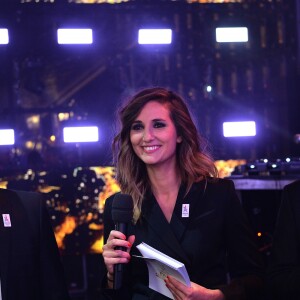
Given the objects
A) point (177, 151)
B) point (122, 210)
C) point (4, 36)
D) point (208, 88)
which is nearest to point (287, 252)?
point (122, 210)

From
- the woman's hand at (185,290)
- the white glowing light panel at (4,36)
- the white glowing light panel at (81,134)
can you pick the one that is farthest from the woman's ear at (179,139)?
the white glowing light panel at (4,36)

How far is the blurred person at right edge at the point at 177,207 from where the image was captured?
2479mm

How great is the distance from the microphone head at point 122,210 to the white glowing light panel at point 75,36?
177 inches

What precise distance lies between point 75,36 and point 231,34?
1.79m

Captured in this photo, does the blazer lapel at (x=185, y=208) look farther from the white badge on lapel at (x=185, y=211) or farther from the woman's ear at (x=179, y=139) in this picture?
the woman's ear at (x=179, y=139)

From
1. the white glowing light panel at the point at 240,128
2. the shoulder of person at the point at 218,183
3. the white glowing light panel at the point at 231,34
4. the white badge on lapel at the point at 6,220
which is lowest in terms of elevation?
the white badge on lapel at the point at 6,220

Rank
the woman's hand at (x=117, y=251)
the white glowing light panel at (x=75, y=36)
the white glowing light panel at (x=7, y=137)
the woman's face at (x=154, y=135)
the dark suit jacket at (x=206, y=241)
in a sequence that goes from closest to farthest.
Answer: the woman's hand at (x=117, y=251)
the dark suit jacket at (x=206, y=241)
the woman's face at (x=154, y=135)
the white glowing light panel at (x=7, y=137)
the white glowing light panel at (x=75, y=36)

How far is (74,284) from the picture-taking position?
21.5ft

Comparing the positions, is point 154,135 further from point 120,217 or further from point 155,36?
point 155,36

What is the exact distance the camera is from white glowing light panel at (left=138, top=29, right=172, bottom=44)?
662 centimetres

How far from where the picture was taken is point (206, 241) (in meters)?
2.51

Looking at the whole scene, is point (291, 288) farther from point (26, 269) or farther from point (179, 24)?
point (179, 24)

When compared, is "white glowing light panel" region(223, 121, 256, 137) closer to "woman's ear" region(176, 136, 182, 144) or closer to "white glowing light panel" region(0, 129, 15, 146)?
"white glowing light panel" region(0, 129, 15, 146)

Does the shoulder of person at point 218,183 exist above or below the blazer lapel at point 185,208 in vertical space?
above
